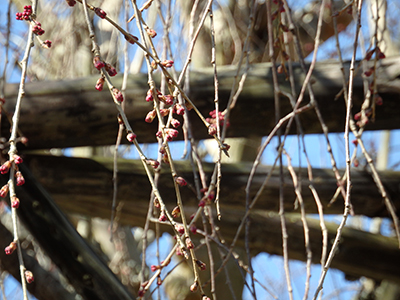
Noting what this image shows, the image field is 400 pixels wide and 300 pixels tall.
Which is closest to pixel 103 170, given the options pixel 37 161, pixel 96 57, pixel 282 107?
pixel 37 161

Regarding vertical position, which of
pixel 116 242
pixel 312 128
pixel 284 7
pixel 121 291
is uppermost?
pixel 284 7

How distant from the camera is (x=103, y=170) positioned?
156cm

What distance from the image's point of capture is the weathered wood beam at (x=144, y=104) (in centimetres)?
139

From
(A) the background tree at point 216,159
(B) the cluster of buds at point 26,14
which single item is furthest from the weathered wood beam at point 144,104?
(B) the cluster of buds at point 26,14

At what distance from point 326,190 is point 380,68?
48cm

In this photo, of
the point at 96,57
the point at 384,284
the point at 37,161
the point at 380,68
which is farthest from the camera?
the point at 384,284

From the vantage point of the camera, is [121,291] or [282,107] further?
[282,107]

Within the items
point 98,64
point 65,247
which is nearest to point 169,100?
point 98,64

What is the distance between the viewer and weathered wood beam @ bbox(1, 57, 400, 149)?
4.57 feet

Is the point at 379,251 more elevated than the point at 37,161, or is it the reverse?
the point at 37,161

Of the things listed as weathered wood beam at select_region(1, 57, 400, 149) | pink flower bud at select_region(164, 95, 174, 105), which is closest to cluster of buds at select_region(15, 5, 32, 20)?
pink flower bud at select_region(164, 95, 174, 105)

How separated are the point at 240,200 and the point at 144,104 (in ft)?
1.59

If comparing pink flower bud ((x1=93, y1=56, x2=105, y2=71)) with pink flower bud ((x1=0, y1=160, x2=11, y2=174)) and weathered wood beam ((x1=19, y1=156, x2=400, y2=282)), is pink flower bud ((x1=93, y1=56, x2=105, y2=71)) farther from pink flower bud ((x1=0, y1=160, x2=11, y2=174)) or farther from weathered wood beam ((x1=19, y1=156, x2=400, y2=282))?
weathered wood beam ((x1=19, y1=156, x2=400, y2=282))

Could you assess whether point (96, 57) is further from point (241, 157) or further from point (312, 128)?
point (241, 157)
